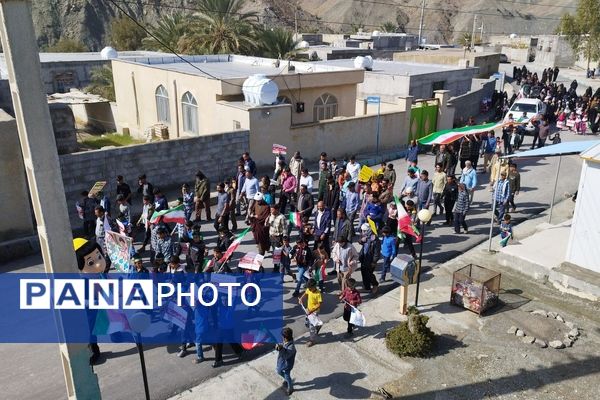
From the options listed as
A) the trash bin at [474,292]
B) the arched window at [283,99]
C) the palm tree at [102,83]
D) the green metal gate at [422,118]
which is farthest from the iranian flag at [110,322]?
the palm tree at [102,83]

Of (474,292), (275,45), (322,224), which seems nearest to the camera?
(474,292)

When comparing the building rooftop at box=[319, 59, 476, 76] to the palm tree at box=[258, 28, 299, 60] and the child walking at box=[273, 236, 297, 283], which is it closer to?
the palm tree at box=[258, 28, 299, 60]

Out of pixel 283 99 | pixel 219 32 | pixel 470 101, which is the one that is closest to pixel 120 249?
pixel 283 99

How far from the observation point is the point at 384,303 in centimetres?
1004

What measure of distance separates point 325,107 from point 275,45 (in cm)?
1238

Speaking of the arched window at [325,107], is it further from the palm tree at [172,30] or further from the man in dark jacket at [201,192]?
the palm tree at [172,30]

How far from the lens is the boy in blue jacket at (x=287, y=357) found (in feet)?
24.0

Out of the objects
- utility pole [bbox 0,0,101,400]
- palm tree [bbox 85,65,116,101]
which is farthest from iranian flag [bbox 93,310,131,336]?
palm tree [bbox 85,65,116,101]

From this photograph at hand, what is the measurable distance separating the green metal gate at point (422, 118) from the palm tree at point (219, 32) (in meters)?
13.5

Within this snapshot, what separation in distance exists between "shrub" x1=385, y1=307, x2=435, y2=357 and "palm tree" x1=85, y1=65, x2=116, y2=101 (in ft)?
86.4

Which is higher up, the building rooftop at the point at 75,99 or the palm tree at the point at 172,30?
the palm tree at the point at 172,30

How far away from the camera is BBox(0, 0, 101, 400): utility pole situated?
5.29 m

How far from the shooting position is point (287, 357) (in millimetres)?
7355

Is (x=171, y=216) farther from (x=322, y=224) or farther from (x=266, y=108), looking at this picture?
(x=266, y=108)
